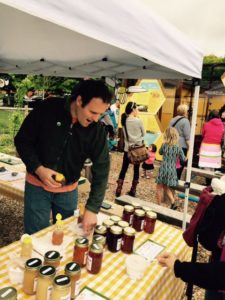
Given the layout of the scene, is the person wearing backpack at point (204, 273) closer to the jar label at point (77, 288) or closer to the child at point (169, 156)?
the jar label at point (77, 288)

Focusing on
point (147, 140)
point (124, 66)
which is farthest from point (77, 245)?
point (147, 140)

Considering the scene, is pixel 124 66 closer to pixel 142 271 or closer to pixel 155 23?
pixel 155 23

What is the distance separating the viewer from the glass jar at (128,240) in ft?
5.78

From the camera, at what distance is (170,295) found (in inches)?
74.7

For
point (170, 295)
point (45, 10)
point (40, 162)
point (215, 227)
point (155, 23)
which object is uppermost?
point (155, 23)

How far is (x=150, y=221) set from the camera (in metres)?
2.12

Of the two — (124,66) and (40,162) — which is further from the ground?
(124,66)

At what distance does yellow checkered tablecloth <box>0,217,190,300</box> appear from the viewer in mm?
1446

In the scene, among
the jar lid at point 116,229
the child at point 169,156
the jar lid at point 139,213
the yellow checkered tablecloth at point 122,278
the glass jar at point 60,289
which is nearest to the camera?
the glass jar at point 60,289

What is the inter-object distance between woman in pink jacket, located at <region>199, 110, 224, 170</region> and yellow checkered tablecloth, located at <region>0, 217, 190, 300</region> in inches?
187

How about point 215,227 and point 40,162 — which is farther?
point 40,162

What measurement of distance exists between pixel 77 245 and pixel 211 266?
2.42 ft

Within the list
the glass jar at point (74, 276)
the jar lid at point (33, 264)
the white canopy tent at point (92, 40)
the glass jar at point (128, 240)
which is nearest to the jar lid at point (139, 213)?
the glass jar at point (128, 240)

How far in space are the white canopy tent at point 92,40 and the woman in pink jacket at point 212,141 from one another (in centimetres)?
309
